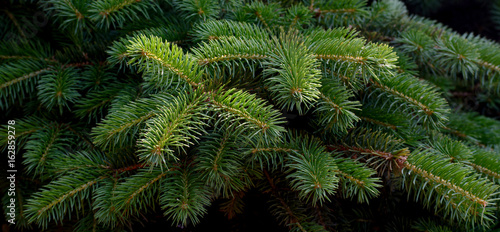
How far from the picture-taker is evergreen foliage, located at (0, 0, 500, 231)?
1.57ft

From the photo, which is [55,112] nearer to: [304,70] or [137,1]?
[137,1]

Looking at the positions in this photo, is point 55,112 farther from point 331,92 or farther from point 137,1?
point 331,92

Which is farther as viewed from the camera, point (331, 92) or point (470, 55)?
point (470, 55)

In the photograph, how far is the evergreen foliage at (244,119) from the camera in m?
0.48

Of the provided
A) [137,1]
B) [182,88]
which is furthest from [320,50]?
[137,1]

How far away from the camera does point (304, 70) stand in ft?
1.47

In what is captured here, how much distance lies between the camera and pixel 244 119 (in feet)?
1.48

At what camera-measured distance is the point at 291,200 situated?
0.62 metres

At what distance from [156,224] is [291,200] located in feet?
0.86

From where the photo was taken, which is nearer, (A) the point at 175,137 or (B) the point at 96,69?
(A) the point at 175,137

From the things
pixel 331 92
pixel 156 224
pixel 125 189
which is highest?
pixel 331 92

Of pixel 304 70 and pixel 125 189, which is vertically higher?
pixel 304 70

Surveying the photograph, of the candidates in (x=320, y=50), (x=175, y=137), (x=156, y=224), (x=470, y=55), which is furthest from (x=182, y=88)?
(x=470, y=55)

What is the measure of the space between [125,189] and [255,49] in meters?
0.28
